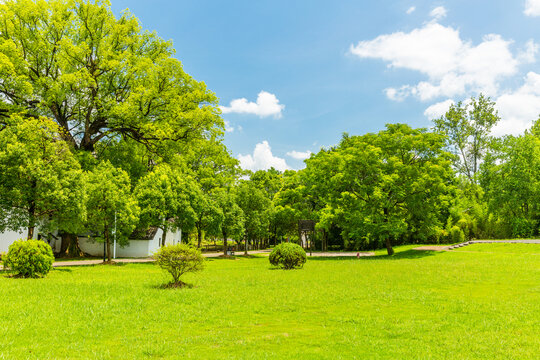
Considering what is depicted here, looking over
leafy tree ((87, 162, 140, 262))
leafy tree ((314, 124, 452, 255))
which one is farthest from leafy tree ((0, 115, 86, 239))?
leafy tree ((314, 124, 452, 255))

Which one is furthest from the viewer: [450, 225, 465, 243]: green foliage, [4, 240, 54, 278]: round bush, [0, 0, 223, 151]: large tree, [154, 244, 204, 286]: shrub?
[450, 225, 465, 243]: green foliage

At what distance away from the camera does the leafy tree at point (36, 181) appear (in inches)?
787

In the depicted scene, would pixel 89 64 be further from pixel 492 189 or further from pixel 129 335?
pixel 492 189

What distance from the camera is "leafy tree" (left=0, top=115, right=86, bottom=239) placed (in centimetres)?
2000

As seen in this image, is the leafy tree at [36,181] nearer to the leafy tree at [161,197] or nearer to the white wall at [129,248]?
the leafy tree at [161,197]

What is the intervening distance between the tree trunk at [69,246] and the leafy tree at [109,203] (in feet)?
25.8

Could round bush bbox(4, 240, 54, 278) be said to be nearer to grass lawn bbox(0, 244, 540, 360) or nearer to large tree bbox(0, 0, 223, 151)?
Result: grass lawn bbox(0, 244, 540, 360)

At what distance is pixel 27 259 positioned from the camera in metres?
17.3

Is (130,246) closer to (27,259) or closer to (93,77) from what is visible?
(93,77)

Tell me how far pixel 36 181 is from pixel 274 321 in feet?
58.7

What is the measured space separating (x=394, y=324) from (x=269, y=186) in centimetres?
6008

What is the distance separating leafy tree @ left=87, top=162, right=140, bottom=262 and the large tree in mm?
5912

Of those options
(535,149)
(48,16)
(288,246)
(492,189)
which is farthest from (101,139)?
(535,149)

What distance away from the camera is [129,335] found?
7.92 m
